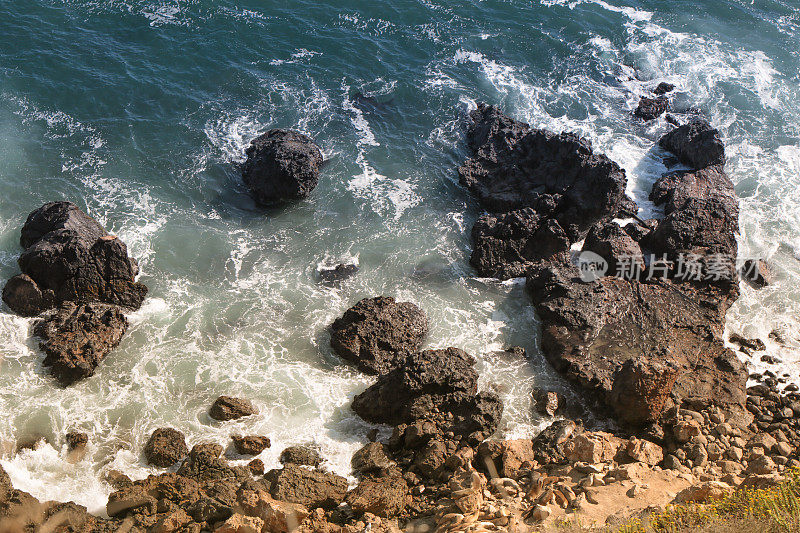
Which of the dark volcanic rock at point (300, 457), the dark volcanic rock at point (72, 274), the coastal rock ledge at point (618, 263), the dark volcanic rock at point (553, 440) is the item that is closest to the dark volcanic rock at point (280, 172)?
the dark volcanic rock at point (72, 274)

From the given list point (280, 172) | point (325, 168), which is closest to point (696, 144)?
point (325, 168)

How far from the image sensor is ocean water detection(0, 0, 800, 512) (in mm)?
22766

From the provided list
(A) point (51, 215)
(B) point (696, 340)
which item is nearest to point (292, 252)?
(A) point (51, 215)

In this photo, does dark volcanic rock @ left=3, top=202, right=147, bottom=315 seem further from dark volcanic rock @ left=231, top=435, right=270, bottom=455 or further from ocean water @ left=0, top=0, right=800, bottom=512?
dark volcanic rock @ left=231, top=435, right=270, bottom=455

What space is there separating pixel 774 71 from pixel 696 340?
29345 millimetres

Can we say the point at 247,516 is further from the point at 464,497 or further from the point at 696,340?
the point at 696,340

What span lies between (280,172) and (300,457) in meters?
15.0

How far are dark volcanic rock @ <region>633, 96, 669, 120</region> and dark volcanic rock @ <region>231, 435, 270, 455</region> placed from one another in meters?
31.5

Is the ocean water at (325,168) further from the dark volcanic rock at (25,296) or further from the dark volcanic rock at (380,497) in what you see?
the dark volcanic rock at (380,497)

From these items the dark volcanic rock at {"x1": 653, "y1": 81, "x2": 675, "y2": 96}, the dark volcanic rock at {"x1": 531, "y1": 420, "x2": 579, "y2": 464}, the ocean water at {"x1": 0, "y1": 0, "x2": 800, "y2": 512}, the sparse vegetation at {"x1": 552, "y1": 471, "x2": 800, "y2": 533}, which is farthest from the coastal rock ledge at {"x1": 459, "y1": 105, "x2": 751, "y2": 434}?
the dark volcanic rock at {"x1": 653, "y1": 81, "x2": 675, "y2": 96}

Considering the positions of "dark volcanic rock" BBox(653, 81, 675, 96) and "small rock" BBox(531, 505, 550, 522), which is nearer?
"small rock" BBox(531, 505, 550, 522)

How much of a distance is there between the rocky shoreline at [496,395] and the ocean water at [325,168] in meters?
0.92

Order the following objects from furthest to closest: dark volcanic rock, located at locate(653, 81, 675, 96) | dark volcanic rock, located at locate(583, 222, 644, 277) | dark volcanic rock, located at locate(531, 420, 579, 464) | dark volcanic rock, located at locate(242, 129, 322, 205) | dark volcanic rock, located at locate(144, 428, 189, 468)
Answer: dark volcanic rock, located at locate(653, 81, 675, 96) < dark volcanic rock, located at locate(242, 129, 322, 205) < dark volcanic rock, located at locate(583, 222, 644, 277) < dark volcanic rock, located at locate(531, 420, 579, 464) < dark volcanic rock, located at locate(144, 428, 189, 468)

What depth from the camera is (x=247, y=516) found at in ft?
56.9
